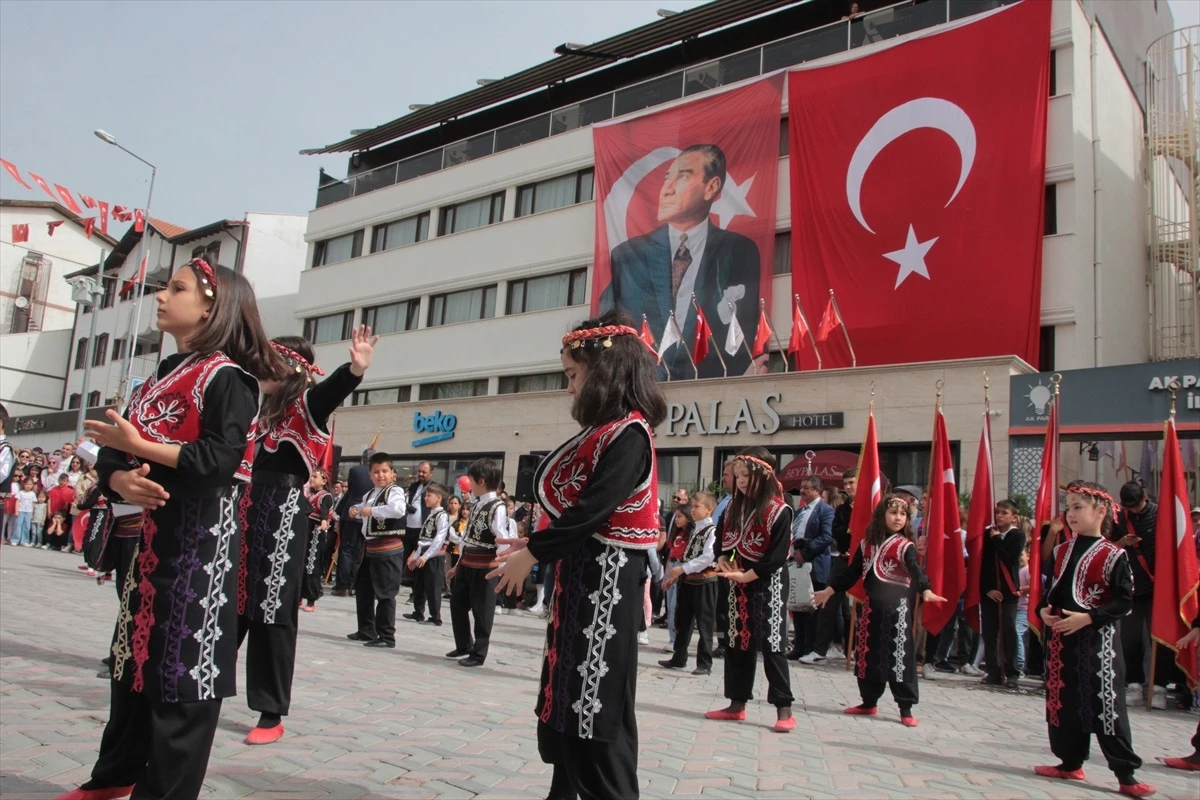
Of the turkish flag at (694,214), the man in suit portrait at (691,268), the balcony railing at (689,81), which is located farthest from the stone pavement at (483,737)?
the balcony railing at (689,81)

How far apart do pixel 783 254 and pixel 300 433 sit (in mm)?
20939

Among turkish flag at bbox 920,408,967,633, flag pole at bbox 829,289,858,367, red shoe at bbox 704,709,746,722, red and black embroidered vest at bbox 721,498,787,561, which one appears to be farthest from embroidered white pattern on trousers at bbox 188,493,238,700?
flag pole at bbox 829,289,858,367

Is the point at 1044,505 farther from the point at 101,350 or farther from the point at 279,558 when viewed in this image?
the point at 101,350

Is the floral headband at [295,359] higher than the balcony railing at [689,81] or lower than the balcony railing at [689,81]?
lower

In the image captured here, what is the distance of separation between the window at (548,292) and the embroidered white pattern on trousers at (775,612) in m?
21.6

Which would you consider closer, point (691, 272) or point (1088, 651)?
point (1088, 651)

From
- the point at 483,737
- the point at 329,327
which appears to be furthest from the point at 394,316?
the point at 483,737

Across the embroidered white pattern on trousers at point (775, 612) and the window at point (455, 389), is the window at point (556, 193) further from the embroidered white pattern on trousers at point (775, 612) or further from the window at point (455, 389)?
the embroidered white pattern on trousers at point (775, 612)

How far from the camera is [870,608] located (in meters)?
8.09

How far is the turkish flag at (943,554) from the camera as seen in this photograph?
1094 cm

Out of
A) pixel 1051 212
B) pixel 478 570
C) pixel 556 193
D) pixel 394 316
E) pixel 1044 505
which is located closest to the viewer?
pixel 478 570

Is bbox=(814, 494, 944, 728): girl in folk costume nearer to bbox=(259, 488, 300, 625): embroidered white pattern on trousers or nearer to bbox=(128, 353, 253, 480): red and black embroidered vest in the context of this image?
bbox=(259, 488, 300, 625): embroidered white pattern on trousers

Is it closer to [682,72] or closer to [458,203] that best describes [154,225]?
[458,203]

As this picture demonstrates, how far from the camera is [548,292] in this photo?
2995cm
